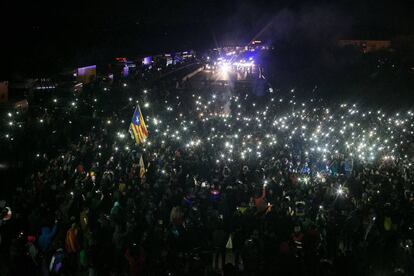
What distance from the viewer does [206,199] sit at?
8289 millimetres

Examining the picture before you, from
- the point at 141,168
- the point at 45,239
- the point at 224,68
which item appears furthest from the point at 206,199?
the point at 224,68

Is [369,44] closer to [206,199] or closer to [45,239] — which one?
[206,199]

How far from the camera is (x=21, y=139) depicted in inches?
467

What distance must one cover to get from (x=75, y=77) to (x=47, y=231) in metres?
16.7

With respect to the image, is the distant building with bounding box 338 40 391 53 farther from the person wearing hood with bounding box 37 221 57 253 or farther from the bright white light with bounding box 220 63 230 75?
the person wearing hood with bounding box 37 221 57 253

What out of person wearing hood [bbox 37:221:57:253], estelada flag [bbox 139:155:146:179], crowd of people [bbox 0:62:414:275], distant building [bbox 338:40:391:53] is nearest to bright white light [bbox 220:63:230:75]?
distant building [bbox 338:40:391:53]

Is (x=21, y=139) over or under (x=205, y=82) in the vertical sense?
under

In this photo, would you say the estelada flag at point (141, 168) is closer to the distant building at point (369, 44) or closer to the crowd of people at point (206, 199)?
the crowd of people at point (206, 199)

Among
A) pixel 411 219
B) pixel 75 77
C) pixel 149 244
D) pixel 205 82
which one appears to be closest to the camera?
pixel 149 244

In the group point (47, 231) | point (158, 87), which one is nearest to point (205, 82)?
point (158, 87)

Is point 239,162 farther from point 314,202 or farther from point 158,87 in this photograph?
point 158,87

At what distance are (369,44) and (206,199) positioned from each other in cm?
4044

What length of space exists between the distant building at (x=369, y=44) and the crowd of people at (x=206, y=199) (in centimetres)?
2568

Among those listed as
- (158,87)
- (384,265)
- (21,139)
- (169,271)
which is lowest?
(384,265)
